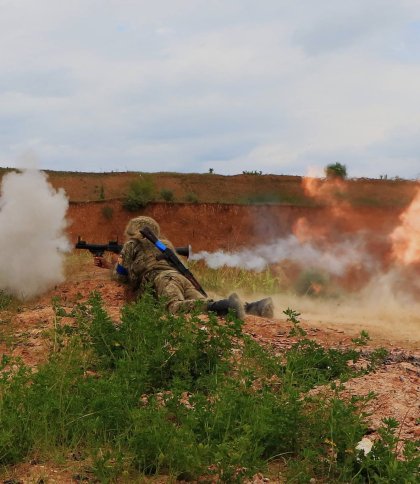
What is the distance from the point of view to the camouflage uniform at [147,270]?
415 inches

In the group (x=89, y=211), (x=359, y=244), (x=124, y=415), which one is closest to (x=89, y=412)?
(x=124, y=415)

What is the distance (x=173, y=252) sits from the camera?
11.1 meters

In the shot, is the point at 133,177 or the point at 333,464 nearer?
the point at 333,464

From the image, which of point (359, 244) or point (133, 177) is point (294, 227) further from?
point (133, 177)

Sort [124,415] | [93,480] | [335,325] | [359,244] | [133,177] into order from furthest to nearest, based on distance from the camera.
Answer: [133,177]
[359,244]
[335,325]
[124,415]
[93,480]

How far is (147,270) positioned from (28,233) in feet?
8.09

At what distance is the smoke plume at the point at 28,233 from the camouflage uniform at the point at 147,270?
1404 millimetres

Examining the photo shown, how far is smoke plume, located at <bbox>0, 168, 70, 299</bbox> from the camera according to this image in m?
11.9

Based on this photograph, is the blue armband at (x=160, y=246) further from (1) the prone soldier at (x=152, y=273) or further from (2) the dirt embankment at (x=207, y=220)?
(2) the dirt embankment at (x=207, y=220)

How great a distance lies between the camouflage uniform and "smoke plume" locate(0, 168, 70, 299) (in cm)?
140

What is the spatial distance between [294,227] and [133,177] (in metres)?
21.7

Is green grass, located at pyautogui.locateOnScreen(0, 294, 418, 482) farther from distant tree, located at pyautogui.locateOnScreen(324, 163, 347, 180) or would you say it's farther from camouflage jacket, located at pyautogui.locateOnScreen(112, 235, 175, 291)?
distant tree, located at pyautogui.locateOnScreen(324, 163, 347, 180)

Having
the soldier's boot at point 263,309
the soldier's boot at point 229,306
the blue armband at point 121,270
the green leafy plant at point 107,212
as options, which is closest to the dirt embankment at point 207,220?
the green leafy plant at point 107,212

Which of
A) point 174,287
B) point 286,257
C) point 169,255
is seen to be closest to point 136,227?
point 169,255
